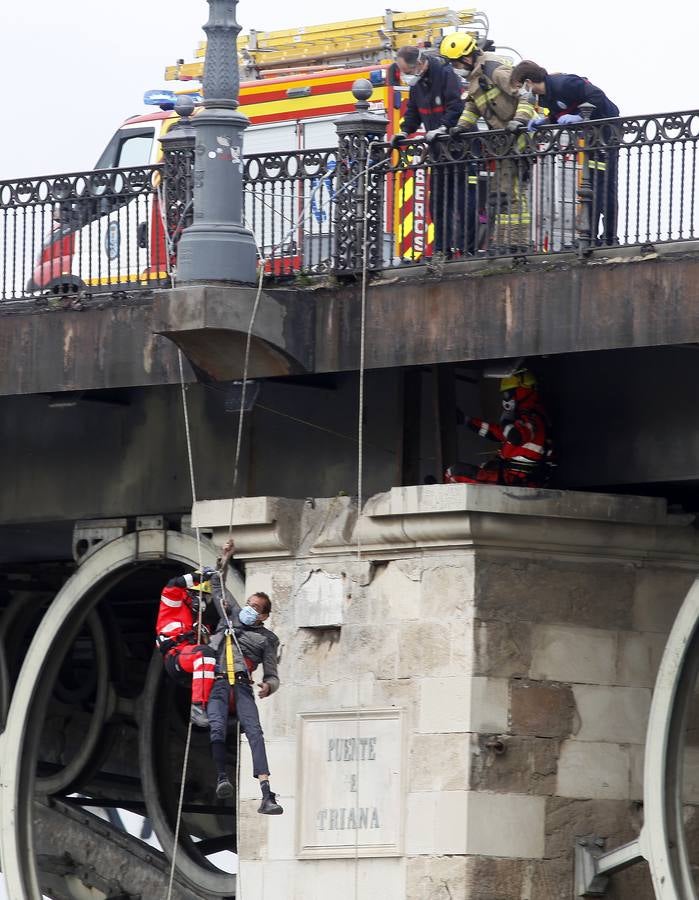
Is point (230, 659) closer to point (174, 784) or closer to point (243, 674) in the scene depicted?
point (243, 674)

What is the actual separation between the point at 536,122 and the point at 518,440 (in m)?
2.76

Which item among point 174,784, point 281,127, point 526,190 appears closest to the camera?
point 526,190

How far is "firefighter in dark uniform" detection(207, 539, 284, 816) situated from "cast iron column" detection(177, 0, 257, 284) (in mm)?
2635

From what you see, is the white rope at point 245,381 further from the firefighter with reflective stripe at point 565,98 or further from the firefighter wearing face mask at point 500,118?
the firefighter with reflective stripe at point 565,98

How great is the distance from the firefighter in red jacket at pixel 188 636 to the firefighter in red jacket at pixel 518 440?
2.42m

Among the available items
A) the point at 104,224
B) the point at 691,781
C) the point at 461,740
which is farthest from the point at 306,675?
the point at 104,224

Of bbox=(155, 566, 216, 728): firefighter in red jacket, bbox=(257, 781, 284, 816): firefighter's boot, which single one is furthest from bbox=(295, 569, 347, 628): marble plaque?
bbox=(257, 781, 284, 816): firefighter's boot

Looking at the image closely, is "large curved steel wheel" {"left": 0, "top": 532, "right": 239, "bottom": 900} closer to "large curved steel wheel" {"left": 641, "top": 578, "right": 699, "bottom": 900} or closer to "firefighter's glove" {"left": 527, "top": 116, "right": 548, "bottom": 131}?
"large curved steel wheel" {"left": 641, "top": 578, "right": 699, "bottom": 900}

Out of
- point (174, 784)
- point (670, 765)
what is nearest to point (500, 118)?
point (670, 765)

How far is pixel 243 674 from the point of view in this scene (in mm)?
23562

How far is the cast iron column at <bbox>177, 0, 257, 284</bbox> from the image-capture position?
78.0 ft

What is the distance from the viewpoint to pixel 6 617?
3919 centimetres

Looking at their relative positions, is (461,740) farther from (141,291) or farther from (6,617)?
(6,617)

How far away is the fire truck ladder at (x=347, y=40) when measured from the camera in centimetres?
3269
